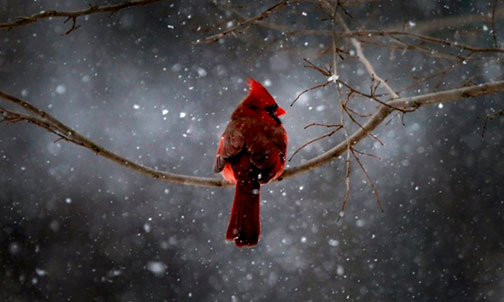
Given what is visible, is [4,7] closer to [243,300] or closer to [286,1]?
[243,300]

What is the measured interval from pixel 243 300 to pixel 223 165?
294 inches

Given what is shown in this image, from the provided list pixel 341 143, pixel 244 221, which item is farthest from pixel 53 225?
pixel 341 143

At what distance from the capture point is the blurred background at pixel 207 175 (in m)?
9.19

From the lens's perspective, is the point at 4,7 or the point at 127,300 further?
the point at 127,300

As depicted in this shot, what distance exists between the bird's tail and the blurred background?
5906mm

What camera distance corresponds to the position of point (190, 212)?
32.7 ft

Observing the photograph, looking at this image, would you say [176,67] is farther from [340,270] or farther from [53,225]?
[340,270]

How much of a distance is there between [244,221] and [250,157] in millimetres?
352

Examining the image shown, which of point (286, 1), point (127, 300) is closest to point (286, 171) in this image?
point (286, 1)

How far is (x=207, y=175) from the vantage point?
364 inches

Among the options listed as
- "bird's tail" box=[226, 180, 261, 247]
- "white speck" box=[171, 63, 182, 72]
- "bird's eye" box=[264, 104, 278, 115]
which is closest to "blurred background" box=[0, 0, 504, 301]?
"white speck" box=[171, 63, 182, 72]

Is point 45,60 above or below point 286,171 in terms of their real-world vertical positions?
above

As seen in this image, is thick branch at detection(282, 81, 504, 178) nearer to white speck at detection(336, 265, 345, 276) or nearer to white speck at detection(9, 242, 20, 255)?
white speck at detection(336, 265, 345, 276)

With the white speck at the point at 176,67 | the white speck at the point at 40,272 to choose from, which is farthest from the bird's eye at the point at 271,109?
the white speck at the point at 40,272
